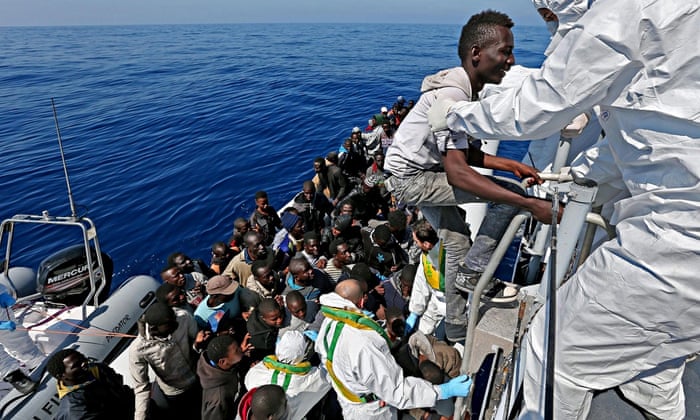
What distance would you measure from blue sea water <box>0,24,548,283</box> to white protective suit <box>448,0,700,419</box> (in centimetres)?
871

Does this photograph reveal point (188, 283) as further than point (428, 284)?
Yes

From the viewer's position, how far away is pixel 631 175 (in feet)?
5.07

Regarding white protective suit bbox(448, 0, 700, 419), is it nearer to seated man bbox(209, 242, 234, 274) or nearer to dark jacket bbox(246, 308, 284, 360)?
dark jacket bbox(246, 308, 284, 360)

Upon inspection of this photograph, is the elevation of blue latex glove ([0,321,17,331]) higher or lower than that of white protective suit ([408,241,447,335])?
lower

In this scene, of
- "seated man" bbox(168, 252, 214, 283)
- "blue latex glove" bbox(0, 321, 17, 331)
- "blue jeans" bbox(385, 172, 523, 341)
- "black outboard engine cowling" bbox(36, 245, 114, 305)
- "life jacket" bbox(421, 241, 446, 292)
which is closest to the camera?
"blue jeans" bbox(385, 172, 523, 341)

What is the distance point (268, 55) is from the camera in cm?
4803

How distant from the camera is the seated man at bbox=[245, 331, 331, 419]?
312cm

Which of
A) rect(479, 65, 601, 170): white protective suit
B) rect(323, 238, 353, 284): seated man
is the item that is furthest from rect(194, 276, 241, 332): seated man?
rect(479, 65, 601, 170): white protective suit

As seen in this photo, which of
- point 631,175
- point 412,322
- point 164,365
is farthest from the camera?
point 412,322

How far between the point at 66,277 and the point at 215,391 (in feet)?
12.5

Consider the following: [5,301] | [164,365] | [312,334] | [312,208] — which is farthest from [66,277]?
[312,334]

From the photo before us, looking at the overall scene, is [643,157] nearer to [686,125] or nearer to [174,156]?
[686,125]

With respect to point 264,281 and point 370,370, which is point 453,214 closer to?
point 370,370

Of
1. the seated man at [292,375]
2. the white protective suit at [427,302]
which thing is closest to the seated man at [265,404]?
the seated man at [292,375]
